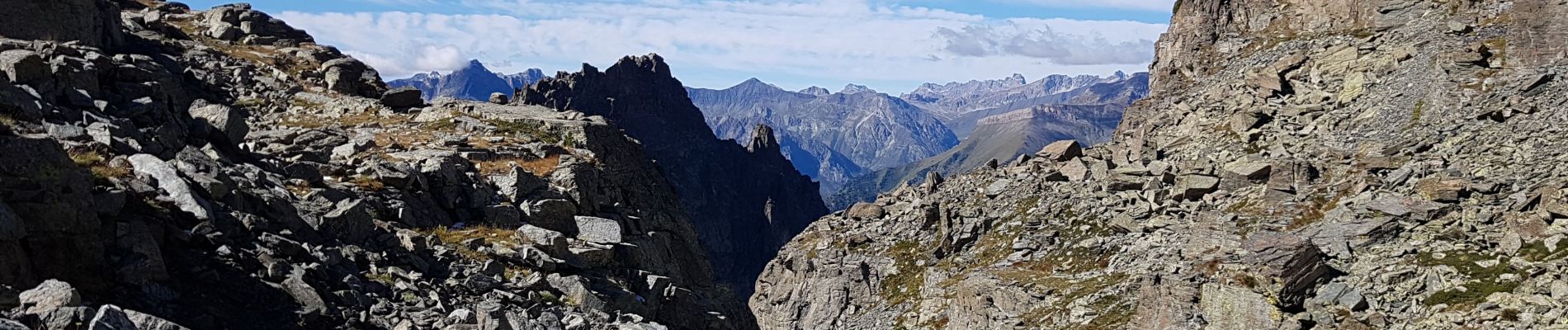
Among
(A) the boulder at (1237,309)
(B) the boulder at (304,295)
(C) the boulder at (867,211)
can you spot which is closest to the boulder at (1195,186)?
(A) the boulder at (1237,309)

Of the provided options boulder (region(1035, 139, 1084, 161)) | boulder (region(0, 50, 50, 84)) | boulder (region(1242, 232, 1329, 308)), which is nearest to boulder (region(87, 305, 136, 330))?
boulder (region(0, 50, 50, 84))

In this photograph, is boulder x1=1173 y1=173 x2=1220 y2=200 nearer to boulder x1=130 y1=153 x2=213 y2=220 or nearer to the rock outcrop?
the rock outcrop

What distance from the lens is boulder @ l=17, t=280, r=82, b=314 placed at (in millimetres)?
10055

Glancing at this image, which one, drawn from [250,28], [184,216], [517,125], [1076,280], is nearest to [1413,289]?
[1076,280]

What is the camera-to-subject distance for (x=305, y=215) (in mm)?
17922

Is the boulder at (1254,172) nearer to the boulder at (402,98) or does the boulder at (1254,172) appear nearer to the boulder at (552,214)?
the boulder at (552,214)

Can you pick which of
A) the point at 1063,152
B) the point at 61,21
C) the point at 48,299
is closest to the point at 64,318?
the point at 48,299

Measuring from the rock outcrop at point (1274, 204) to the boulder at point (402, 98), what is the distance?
32.0 meters

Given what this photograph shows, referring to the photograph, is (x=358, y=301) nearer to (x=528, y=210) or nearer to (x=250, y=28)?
(x=528, y=210)

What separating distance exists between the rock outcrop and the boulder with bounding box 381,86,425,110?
31962 mm

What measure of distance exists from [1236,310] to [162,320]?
3488 centimetres

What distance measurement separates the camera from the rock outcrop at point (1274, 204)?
3428 cm

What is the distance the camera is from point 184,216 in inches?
568

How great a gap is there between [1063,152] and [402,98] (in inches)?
1930
